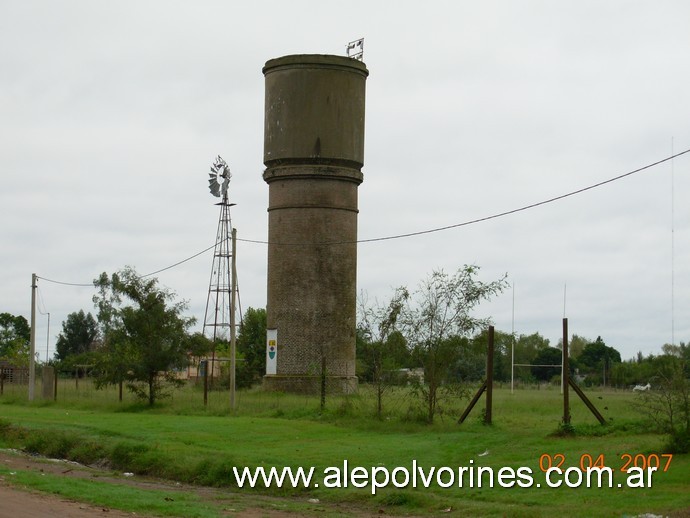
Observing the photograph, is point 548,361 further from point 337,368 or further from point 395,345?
point 395,345

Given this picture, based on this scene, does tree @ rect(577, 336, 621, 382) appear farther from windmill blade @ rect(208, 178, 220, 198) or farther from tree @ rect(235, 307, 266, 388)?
windmill blade @ rect(208, 178, 220, 198)

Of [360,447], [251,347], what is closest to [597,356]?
[251,347]

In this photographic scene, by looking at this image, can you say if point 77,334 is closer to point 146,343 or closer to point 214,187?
point 214,187

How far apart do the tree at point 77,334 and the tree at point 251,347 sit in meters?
50.6

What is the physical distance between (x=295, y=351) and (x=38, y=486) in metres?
22.4

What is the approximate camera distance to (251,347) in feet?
203

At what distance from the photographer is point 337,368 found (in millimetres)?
42219

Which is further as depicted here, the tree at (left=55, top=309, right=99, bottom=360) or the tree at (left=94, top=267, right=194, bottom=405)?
the tree at (left=55, top=309, right=99, bottom=360)

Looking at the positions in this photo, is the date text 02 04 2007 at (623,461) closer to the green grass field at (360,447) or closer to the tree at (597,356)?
the green grass field at (360,447)

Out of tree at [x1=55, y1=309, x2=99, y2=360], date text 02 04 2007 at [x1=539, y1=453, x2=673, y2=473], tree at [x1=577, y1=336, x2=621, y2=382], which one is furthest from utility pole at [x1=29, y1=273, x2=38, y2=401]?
tree at [x1=55, y1=309, x2=99, y2=360]

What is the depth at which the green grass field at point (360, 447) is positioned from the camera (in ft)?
58.8

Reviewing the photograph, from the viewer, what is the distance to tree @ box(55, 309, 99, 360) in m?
118

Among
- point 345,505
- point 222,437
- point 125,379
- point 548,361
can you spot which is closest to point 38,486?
point 345,505

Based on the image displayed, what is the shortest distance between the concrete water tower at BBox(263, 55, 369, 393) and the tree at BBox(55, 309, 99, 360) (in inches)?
3121
